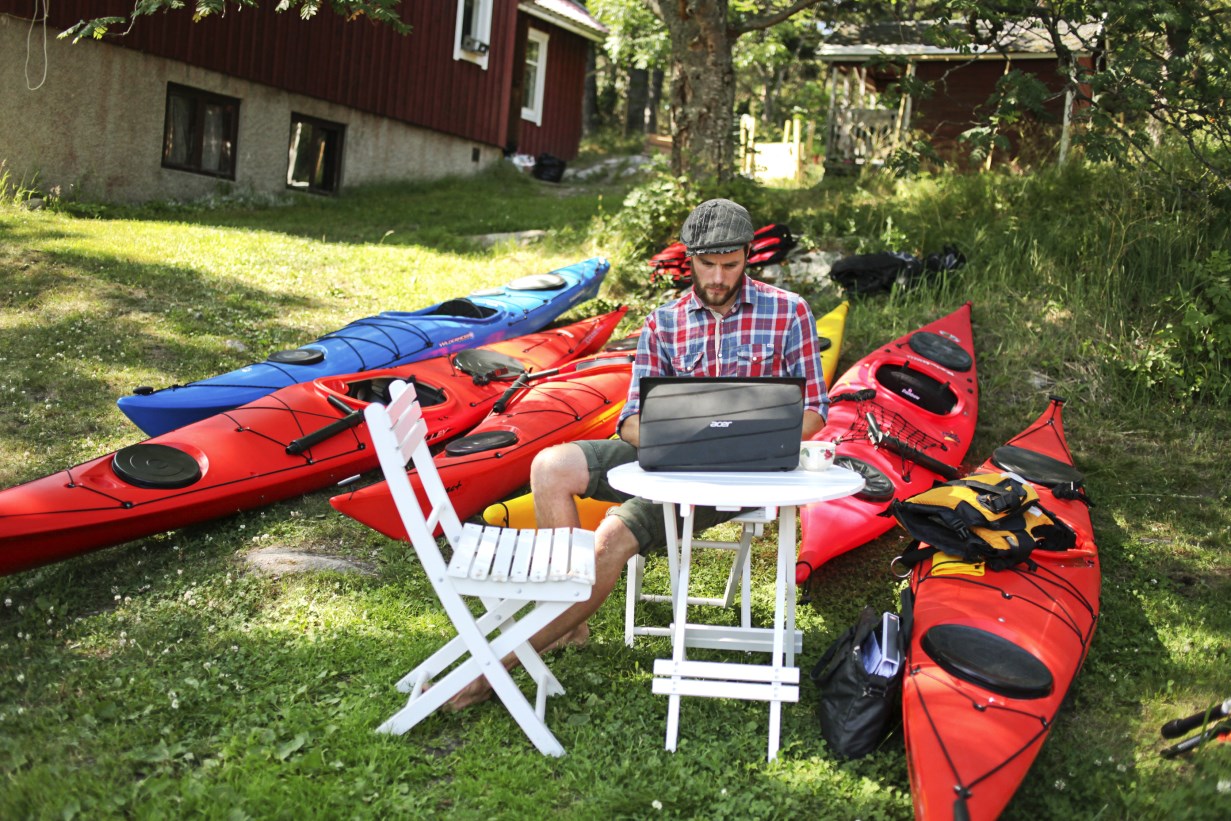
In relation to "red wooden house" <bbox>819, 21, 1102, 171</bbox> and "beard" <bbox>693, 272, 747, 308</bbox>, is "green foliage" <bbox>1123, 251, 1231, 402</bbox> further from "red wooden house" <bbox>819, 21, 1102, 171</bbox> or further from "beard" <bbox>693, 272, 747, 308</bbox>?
"red wooden house" <bbox>819, 21, 1102, 171</bbox>

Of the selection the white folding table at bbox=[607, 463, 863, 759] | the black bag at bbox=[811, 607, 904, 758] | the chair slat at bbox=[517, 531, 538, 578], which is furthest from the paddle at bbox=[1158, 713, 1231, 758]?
the chair slat at bbox=[517, 531, 538, 578]

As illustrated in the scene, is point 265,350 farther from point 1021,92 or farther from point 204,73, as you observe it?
point 204,73

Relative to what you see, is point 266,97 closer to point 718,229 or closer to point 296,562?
point 296,562

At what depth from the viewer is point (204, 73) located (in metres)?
11.4

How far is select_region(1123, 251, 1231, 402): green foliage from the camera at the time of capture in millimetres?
6055

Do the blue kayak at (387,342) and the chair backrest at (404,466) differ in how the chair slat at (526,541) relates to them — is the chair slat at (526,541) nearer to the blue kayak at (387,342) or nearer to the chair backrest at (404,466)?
the chair backrest at (404,466)

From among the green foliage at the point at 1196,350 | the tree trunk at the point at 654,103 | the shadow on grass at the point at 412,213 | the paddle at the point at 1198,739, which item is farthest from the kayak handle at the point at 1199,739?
the tree trunk at the point at 654,103

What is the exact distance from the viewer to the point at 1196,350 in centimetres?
612

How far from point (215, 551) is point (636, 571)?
1.83m

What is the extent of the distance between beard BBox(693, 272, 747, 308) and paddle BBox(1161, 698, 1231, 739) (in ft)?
6.07

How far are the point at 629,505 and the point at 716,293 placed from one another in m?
0.77

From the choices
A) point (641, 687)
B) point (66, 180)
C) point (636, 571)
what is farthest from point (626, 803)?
point (66, 180)

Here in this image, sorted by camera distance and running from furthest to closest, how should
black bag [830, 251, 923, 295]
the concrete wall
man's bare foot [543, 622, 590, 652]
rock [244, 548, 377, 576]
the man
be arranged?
the concrete wall
black bag [830, 251, 923, 295]
rock [244, 548, 377, 576]
man's bare foot [543, 622, 590, 652]
the man

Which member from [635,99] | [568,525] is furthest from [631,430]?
[635,99]
